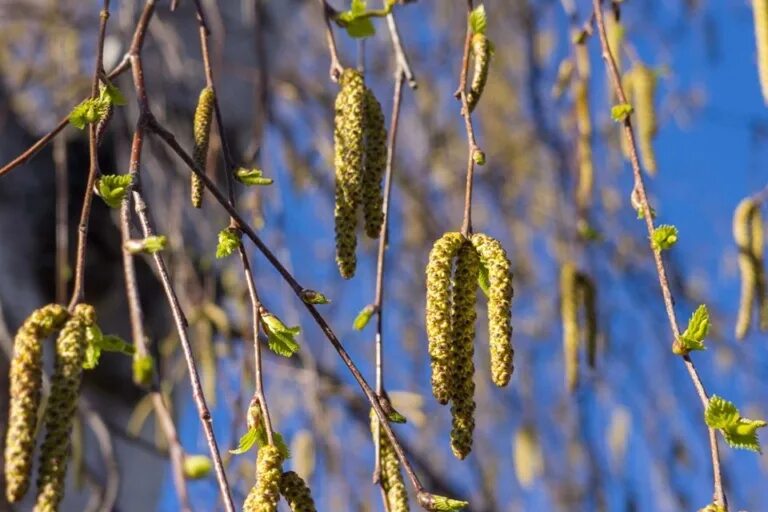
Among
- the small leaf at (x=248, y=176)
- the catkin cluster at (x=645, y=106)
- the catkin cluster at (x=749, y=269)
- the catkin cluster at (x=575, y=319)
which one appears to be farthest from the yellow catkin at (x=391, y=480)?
the catkin cluster at (x=645, y=106)

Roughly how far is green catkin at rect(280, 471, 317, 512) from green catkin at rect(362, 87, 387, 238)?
0.96 feet

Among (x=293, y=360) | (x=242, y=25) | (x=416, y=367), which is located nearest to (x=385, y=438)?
(x=293, y=360)

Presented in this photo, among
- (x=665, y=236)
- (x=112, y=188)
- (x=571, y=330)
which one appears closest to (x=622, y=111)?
(x=665, y=236)

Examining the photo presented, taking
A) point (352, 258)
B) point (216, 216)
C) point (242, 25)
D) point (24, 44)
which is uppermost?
point (24, 44)

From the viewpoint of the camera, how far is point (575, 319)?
1.38m

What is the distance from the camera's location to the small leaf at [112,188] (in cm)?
87

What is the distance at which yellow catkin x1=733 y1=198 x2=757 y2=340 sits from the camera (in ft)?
4.20

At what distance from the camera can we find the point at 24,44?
11.5 ft

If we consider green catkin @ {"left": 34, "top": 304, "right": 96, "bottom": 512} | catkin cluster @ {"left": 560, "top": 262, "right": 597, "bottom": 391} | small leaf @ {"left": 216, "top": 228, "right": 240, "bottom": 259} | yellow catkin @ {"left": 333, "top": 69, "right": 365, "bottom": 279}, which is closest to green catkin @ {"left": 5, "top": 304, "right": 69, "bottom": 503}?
green catkin @ {"left": 34, "top": 304, "right": 96, "bottom": 512}

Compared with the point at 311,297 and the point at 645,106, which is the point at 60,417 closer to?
the point at 311,297

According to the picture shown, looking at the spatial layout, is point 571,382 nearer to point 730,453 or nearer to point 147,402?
point 147,402

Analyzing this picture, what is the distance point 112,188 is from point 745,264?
83 centimetres

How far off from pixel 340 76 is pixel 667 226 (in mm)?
378

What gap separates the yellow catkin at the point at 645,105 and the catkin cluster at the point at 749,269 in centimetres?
15
